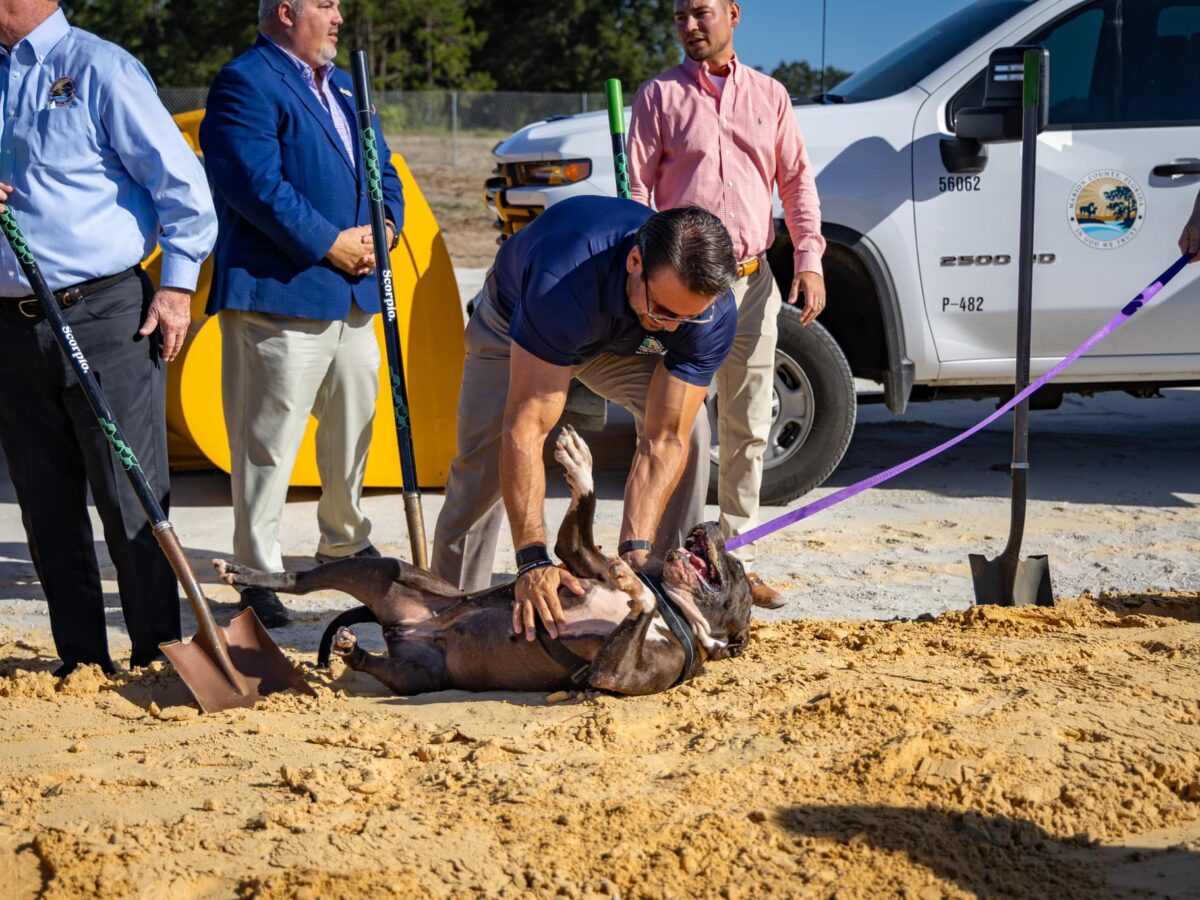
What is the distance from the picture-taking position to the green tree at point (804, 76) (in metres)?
8.01

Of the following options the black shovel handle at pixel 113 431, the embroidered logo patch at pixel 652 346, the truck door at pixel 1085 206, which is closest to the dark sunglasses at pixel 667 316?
the embroidered logo patch at pixel 652 346

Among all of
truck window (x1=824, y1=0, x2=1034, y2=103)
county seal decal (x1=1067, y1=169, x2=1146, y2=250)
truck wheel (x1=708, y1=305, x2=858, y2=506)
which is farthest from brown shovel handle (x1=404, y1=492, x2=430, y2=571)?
county seal decal (x1=1067, y1=169, x2=1146, y2=250)

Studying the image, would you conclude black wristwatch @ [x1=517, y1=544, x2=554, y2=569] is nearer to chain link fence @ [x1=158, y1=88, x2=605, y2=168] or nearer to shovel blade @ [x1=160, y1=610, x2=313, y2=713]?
shovel blade @ [x1=160, y1=610, x2=313, y2=713]

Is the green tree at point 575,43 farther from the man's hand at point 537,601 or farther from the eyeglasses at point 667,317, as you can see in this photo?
the man's hand at point 537,601

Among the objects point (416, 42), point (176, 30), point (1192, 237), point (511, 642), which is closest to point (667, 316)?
point (511, 642)

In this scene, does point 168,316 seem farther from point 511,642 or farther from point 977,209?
point 977,209

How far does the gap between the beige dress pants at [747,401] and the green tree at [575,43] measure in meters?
31.9

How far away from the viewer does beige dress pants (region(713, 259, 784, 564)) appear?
19.0ft

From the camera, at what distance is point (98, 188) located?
173 inches

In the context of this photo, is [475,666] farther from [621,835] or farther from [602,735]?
[621,835]

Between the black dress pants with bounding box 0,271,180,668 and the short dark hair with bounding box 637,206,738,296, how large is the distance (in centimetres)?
174

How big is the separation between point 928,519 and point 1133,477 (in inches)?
58.3

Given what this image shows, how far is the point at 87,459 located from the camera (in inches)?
182

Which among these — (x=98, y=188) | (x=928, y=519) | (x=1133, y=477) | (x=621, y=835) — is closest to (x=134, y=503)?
(x=98, y=188)
